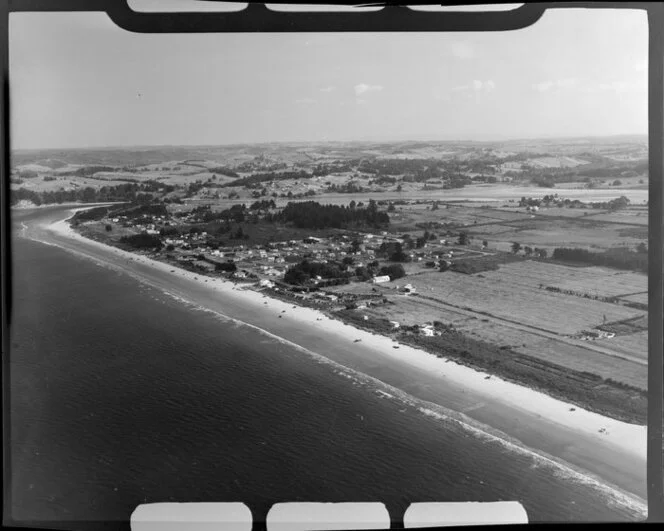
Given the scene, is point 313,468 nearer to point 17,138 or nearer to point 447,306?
point 447,306

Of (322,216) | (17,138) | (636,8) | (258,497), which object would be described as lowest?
(258,497)

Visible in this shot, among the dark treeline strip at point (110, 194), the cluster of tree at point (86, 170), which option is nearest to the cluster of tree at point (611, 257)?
the dark treeline strip at point (110, 194)

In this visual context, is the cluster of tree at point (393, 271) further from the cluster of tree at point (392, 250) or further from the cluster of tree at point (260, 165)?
the cluster of tree at point (260, 165)

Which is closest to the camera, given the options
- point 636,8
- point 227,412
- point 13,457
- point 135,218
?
point 636,8

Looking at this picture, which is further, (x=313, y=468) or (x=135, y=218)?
(x=135, y=218)

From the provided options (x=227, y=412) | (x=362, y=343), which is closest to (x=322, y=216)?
(x=362, y=343)

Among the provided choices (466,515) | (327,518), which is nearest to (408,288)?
(466,515)

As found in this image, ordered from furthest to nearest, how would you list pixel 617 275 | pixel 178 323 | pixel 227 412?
pixel 178 323 → pixel 227 412 → pixel 617 275
